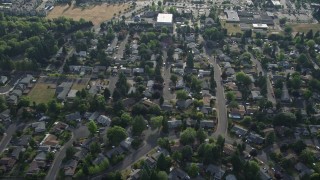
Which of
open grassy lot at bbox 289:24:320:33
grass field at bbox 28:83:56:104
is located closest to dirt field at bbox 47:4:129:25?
grass field at bbox 28:83:56:104

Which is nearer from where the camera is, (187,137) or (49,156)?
(49,156)

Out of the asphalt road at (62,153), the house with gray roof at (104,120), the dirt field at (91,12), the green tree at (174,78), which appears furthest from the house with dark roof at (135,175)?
the dirt field at (91,12)

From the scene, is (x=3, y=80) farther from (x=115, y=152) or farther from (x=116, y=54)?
(x=115, y=152)

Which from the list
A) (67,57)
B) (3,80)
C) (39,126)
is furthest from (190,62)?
(3,80)

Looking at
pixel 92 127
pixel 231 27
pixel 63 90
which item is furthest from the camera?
pixel 231 27

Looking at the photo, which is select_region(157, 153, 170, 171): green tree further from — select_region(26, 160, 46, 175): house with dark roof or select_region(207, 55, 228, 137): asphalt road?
select_region(26, 160, 46, 175): house with dark roof

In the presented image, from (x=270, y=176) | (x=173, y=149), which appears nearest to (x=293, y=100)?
(x=270, y=176)
